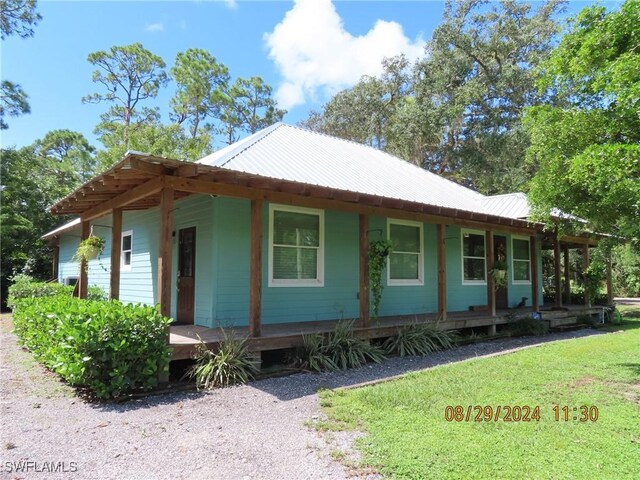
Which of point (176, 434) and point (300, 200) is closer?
point (176, 434)

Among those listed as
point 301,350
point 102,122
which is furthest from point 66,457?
point 102,122

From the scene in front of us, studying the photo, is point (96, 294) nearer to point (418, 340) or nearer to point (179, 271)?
point (179, 271)

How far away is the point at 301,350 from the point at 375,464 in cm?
357

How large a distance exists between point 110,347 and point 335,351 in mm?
3404

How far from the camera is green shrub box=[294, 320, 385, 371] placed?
6.68 meters

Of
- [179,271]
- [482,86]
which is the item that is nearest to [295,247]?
[179,271]

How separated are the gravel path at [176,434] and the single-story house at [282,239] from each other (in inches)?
42.6

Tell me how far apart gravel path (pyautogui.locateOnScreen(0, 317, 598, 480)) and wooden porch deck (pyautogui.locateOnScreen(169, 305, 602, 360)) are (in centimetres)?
61

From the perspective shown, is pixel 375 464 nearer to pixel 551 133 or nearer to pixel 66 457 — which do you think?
pixel 66 457

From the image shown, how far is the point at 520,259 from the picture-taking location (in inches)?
536

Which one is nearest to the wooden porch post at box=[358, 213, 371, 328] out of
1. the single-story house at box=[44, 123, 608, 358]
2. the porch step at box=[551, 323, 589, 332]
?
the single-story house at box=[44, 123, 608, 358]

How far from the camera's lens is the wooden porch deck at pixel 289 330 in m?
6.04

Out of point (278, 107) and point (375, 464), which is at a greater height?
point (278, 107)

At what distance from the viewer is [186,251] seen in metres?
8.75
